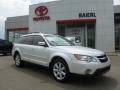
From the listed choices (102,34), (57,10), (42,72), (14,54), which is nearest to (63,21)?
(57,10)

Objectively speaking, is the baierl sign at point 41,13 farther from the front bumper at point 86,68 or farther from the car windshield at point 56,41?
the front bumper at point 86,68

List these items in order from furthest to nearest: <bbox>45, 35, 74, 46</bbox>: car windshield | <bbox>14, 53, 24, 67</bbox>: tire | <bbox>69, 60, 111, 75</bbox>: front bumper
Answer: <bbox>14, 53, 24, 67</bbox>: tire → <bbox>45, 35, 74, 46</bbox>: car windshield → <bbox>69, 60, 111, 75</bbox>: front bumper

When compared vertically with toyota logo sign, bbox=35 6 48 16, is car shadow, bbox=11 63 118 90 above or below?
below

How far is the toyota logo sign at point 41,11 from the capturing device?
23781 millimetres

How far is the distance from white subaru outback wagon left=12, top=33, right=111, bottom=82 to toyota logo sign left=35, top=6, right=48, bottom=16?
13947mm

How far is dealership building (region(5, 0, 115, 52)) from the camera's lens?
22.1 m

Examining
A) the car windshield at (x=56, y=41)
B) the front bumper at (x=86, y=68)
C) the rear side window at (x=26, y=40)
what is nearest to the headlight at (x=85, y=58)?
the front bumper at (x=86, y=68)

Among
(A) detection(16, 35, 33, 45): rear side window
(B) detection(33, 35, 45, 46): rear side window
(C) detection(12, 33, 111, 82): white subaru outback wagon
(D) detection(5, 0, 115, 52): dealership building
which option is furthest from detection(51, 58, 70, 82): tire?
(D) detection(5, 0, 115, 52): dealership building

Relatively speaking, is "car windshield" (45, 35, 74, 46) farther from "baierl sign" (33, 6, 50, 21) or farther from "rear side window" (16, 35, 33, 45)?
"baierl sign" (33, 6, 50, 21)

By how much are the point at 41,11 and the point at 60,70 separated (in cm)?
1696

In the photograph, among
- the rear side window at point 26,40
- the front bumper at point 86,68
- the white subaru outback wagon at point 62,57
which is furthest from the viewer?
the rear side window at point 26,40

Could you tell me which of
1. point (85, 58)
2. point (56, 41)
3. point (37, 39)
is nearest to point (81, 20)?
point (37, 39)

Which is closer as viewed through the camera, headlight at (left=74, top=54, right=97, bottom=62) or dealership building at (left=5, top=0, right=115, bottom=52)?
headlight at (left=74, top=54, right=97, bottom=62)

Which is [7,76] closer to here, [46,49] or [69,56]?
[46,49]
